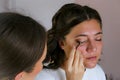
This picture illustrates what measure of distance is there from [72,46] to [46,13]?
36.4 inches

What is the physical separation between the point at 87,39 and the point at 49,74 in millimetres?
234

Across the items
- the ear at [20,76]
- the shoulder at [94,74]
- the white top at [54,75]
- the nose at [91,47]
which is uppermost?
the nose at [91,47]

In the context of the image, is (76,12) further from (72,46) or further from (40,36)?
(40,36)

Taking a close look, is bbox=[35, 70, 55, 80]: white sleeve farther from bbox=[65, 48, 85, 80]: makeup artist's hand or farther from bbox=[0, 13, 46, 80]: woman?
bbox=[0, 13, 46, 80]: woman

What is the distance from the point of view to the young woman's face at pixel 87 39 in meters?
1.12

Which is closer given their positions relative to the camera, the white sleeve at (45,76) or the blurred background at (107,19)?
the white sleeve at (45,76)

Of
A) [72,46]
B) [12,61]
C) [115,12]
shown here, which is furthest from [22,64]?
[115,12]

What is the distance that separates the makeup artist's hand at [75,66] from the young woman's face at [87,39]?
0.05 metres

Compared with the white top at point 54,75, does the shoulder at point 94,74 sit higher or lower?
lower

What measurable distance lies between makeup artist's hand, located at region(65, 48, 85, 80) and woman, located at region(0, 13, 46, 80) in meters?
0.32

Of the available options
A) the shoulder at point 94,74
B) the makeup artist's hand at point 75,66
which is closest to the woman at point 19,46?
the makeup artist's hand at point 75,66

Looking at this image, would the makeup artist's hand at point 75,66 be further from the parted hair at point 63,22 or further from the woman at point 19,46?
the woman at point 19,46

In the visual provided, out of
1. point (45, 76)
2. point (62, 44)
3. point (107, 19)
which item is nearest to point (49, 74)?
point (45, 76)

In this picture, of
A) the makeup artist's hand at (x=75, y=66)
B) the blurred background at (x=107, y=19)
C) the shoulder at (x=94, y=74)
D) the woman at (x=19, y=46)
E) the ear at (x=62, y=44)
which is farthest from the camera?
the blurred background at (x=107, y=19)
